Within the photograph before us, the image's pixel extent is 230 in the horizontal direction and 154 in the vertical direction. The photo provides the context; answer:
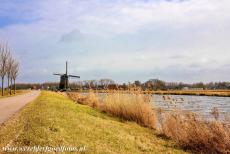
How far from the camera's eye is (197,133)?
1130cm

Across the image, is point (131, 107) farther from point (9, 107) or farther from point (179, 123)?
point (9, 107)

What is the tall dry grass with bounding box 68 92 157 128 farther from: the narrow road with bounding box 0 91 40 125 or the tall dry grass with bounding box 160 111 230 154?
the narrow road with bounding box 0 91 40 125

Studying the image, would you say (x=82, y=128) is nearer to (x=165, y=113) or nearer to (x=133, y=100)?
(x=165, y=113)

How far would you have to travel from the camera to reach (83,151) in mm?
8008

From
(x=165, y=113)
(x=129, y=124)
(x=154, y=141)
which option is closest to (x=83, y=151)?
(x=154, y=141)

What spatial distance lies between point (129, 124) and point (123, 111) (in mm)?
2239

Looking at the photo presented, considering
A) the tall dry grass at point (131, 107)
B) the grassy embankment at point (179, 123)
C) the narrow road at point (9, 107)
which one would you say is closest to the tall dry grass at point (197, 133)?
the grassy embankment at point (179, 123)

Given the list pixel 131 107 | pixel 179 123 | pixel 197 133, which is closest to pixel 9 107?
pixel 131 107

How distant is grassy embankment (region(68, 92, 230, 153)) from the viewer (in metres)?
10.6

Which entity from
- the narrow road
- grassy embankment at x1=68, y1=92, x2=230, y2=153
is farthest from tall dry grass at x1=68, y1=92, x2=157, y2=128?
the narrow road

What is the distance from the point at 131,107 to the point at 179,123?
4.78 meters

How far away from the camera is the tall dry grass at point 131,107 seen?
16.0 metres

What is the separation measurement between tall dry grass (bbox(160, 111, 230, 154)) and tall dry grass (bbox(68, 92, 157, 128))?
97.7 inches

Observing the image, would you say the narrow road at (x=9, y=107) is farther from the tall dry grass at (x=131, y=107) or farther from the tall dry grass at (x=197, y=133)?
the tall dry grass at (x=197, y=133)
